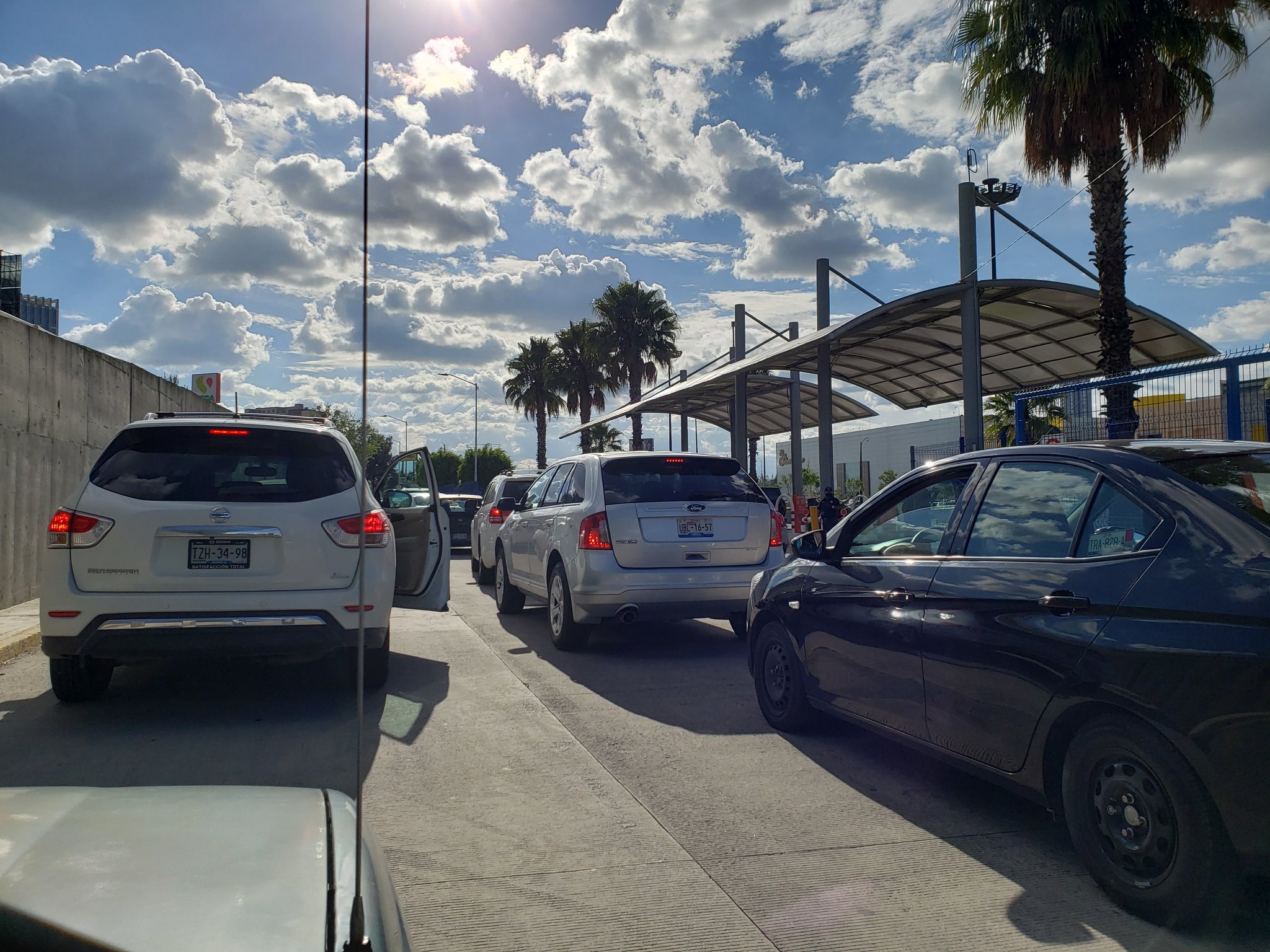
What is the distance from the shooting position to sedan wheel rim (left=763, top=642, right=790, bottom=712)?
5.55m

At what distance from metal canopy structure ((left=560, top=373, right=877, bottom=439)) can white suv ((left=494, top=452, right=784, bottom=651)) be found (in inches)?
416

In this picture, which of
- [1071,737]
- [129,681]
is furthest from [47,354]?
[1071,737]

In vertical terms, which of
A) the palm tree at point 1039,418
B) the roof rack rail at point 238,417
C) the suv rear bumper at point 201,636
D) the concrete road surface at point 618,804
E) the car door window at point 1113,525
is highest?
the palm tree at point 1039,418

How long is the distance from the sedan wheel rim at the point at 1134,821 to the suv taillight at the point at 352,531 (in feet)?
13.6

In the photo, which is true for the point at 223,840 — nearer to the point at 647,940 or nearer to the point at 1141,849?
the point at 647,940

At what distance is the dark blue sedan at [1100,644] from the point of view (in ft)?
9.62

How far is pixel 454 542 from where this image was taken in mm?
23281

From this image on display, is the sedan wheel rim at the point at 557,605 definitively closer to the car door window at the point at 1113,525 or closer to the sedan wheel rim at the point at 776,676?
the sedan wheel rim at the point at 776,676

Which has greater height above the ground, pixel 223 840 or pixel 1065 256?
pixel 1065 256

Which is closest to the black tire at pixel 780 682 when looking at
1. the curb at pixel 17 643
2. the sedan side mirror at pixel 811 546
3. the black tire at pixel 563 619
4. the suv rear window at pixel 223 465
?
the sedan side mirror at pixel 811 546

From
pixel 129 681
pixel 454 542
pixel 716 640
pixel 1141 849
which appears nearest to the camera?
pixel 1141 849

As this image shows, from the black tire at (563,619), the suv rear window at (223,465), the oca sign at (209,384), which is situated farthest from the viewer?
the oca sign at (209,384)

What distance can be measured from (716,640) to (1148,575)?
20.1 feet

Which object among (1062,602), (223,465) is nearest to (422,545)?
(223,465)
